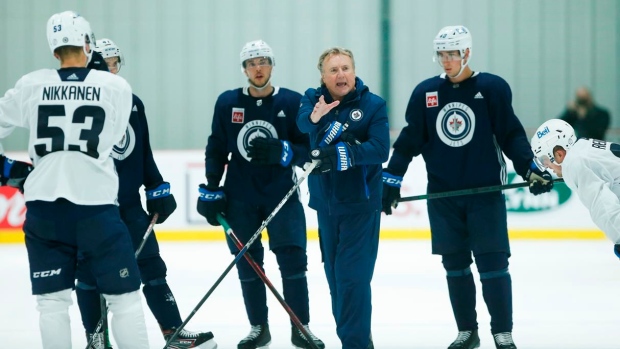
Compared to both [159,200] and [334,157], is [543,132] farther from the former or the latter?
[159,200]

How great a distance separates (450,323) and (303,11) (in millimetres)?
4721

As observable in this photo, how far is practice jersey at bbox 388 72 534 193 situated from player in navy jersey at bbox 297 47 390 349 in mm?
478

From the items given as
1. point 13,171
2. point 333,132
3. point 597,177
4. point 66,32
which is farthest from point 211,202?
point 597,177

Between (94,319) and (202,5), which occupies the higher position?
(202,5)

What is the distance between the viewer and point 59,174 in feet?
10.6

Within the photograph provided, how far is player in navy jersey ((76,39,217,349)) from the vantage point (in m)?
4.08

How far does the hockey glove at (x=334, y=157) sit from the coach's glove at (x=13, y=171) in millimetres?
1062

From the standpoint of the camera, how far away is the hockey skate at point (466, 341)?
4.30m

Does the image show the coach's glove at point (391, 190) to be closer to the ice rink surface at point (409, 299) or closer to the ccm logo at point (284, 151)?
the ccm logo at point (284, 151)

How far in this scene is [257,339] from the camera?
4395mm

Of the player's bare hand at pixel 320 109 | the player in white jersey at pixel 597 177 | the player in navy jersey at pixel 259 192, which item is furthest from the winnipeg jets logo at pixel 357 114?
the player in white jersey at pixel 597 177

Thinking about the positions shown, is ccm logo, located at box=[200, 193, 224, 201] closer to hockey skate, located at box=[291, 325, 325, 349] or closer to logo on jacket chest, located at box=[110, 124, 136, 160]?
logo on jacket chest, located at box=[110, 124, 136, 160]

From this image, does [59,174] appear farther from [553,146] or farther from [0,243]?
[0,243]

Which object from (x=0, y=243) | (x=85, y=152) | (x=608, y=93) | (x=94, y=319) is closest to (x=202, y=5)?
(x=0, y=243)
